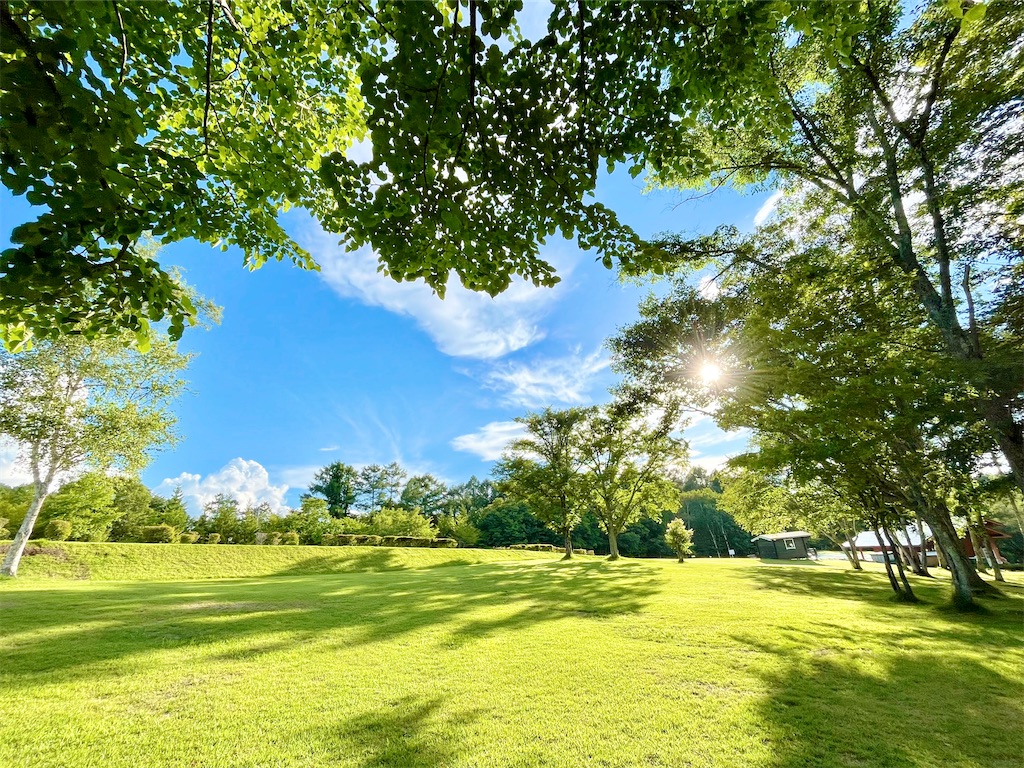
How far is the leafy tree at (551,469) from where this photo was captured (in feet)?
105

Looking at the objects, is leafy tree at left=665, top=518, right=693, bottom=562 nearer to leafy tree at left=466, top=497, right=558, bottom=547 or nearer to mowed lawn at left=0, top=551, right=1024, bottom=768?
mowed lawn at left=0, top=551, right=1024, bottom=768

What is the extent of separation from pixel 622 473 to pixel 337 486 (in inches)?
1804

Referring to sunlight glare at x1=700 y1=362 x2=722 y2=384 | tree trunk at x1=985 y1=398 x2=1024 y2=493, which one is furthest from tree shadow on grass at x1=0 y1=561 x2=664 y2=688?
tree trunk at x1=985 y1=398 x2=1024 y2=493

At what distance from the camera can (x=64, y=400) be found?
17.0 meters

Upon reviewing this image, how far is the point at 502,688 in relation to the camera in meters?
4.95

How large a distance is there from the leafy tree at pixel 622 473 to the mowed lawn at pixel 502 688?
65.4 ft

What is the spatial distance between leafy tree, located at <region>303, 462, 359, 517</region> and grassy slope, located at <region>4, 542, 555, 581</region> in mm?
33457

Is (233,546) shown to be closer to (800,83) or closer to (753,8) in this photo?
(753,8)

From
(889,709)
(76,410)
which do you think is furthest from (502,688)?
(76,410)

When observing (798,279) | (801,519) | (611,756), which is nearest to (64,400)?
(611,756)

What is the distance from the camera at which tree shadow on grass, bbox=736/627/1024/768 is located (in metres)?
3.55

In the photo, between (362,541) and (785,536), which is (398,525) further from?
(785,536)

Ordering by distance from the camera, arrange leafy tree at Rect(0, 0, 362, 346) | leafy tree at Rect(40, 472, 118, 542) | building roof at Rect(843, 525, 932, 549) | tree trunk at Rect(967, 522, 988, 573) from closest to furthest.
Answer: leafy tree at Rect(0, 0, 362, 346)
building roof at Rect(843, 525, 932, 549)
tree trunk at Rect(967, 522, 988, 573)
leafy tree at Rect(40, 472, 118, 542)

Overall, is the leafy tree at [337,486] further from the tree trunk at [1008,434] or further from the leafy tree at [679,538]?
the tree trunk at [1008,434]
